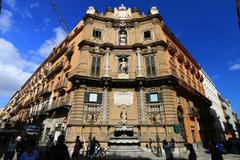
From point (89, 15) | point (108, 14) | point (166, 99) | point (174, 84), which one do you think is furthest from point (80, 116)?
point (108, 14)

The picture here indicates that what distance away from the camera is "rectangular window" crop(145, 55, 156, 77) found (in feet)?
64.4

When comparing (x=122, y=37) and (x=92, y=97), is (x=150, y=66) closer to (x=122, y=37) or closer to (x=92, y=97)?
(x=122, y=37)

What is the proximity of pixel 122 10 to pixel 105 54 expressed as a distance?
25.9ft

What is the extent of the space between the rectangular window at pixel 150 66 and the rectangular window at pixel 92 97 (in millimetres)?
5786

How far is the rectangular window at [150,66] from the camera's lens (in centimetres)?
1964

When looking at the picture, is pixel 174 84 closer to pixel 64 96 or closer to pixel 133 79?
pixel 133 79

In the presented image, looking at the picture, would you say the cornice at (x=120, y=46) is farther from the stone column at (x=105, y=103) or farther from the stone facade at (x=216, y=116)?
the stone facade at (x=216, y=116)

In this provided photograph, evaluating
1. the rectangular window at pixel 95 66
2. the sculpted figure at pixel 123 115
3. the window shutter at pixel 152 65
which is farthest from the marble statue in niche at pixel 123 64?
the sculpted figure at pixel 123 115

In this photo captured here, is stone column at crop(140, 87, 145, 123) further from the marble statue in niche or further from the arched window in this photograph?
the arched window

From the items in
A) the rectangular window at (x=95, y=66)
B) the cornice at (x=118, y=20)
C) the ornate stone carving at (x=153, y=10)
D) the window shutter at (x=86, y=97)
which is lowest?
the window shutter at (x=86, y=97)

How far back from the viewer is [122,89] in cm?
1912

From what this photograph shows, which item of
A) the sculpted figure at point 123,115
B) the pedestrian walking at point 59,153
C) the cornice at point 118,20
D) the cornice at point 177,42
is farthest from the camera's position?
the cornice at point 177,42

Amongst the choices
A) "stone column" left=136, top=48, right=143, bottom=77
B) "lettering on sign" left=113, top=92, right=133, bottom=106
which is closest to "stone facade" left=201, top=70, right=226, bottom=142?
"stone column" left=136, top=48, right=143, bottom=77

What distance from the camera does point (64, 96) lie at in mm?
21547
